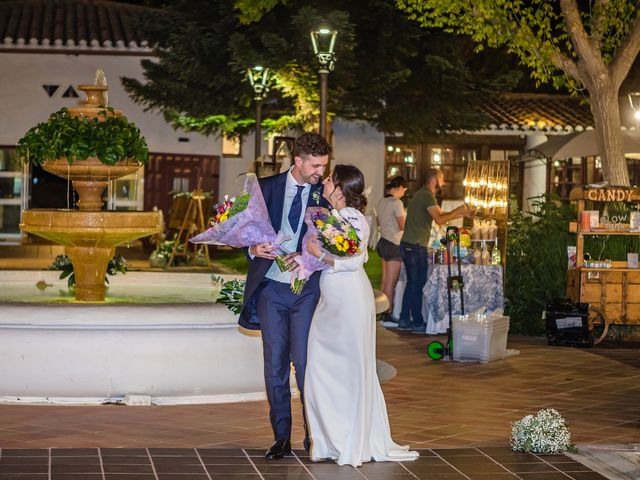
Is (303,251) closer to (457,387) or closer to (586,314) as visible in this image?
(457,387)

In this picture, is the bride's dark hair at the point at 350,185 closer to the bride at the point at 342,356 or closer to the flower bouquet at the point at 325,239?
the bride at the point at 342,356

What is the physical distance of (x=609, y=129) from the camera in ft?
56.0

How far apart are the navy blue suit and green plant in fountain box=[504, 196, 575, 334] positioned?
732cm

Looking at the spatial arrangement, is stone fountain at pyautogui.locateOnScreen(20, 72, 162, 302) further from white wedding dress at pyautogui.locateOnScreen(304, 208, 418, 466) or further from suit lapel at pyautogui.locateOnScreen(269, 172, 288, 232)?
white wedding dress at pyautogui.locateOnScreen(304, 208, 418, 466)

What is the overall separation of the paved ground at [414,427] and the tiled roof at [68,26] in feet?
56.7

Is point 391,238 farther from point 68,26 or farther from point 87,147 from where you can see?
point 68,26

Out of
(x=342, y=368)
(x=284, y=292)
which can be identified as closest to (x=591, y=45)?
(x=284, y=292)

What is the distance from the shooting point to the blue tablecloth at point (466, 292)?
13914 mm

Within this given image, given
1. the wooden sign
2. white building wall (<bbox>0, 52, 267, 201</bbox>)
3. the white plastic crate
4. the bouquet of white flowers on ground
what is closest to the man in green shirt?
the wooden sign

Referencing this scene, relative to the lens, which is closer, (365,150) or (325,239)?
(325,239)

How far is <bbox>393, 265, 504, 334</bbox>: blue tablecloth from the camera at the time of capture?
13.9 meters

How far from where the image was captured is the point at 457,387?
10.6m

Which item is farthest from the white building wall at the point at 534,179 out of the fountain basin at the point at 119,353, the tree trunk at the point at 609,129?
the fountain basin at the point at 119,353

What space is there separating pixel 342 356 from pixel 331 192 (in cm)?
96
